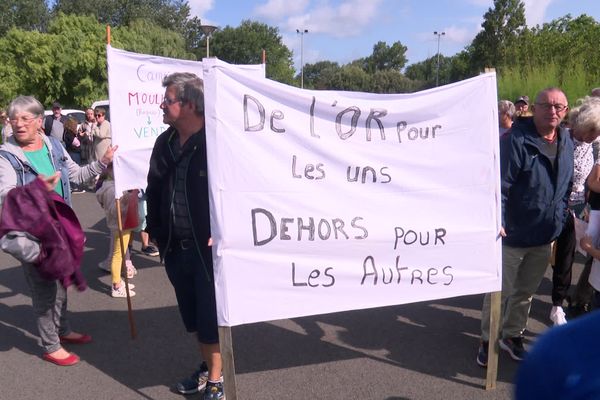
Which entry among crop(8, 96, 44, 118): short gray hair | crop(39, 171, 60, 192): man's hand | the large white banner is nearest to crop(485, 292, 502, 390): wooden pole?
the large white banner

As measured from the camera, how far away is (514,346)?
4.10 meters

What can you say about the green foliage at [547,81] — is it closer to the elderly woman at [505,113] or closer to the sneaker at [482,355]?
the elderly woman at [505,113]

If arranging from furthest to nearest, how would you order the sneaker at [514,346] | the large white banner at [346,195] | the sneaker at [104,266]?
1. the sneaker at [104,266]
2. the sneaker at [514,346]
3. the large white banner at [346,195]

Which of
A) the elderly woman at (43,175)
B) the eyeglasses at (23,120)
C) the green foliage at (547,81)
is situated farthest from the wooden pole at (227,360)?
the green foliage at (547,81)

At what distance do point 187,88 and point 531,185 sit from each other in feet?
7.26

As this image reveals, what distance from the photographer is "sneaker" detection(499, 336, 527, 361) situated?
13.3ft

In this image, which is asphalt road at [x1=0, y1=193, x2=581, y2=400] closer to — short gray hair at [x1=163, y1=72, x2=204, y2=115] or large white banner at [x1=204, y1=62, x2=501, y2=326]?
large white banner at [x1=204, y1=62, x2=501, y2=326]

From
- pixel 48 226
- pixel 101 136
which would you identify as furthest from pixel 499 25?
pixel 48 226

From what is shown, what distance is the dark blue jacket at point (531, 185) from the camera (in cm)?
364

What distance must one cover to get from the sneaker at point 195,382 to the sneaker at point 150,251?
3.53 m

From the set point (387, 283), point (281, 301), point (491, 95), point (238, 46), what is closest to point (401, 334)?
point (387, 283)

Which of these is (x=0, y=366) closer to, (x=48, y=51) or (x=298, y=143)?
(x=298, y=143)

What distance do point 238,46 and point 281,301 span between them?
256ft

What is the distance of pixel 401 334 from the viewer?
4.54 meters
